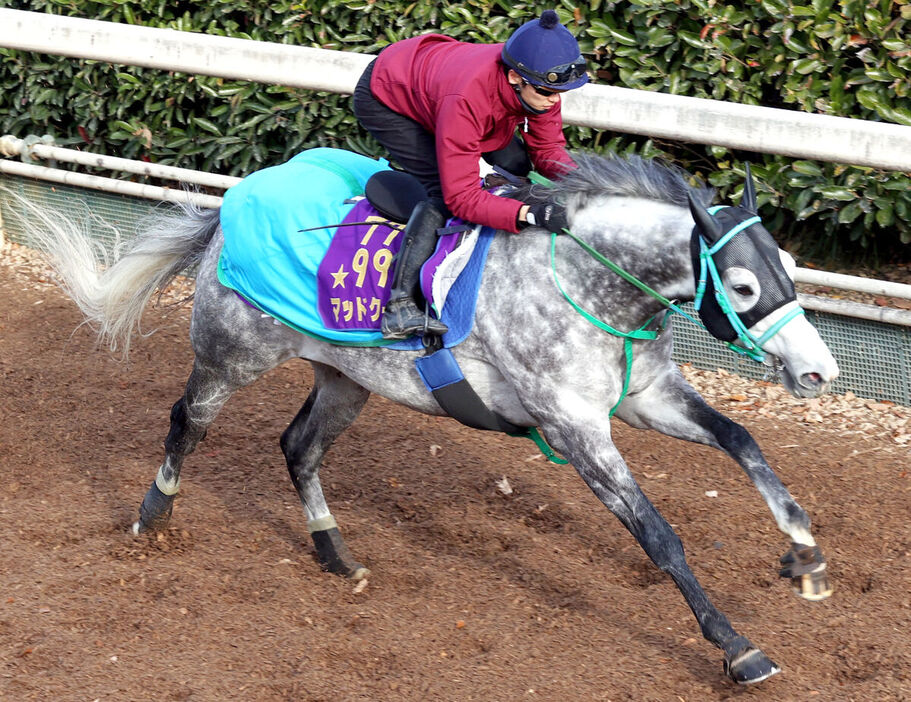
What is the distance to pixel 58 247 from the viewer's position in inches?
213

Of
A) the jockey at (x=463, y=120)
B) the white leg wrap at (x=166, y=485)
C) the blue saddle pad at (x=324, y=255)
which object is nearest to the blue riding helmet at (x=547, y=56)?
the jockey at (x=463, y=120)

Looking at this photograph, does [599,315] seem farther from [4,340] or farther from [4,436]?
[4,340]

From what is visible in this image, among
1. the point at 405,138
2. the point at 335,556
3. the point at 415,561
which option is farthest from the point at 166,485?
the point at 405,138

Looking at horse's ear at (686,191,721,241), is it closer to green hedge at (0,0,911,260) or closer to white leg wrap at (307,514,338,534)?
white leg wrap at (307,514,338,534)

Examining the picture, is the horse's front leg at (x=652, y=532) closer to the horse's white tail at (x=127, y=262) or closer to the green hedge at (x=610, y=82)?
the horse's white tail at (x=127, y=262)

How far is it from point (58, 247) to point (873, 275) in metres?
4.31

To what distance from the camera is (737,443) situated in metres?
3.89

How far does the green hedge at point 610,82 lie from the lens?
588 centimetres

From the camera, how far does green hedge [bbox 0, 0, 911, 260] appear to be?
19.3 ft

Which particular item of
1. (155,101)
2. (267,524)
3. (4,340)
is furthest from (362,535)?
(155,101)

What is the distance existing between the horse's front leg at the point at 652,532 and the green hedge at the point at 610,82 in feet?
8.74

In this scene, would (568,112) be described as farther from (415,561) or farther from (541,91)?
(415,561)

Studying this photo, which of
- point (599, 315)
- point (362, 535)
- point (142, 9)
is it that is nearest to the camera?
point (599, 315)

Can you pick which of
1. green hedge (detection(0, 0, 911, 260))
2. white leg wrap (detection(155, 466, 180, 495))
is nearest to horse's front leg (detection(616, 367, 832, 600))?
white leg wrap (detection(155, 466, 180, 495))
